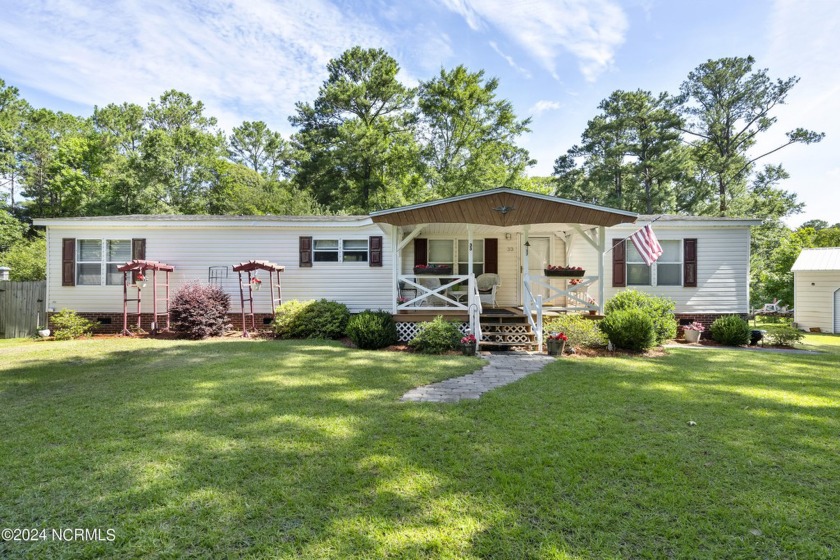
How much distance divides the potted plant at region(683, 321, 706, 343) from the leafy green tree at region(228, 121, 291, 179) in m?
29.5

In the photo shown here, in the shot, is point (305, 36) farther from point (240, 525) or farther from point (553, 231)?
point (240, 525)

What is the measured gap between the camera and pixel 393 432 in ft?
12.1

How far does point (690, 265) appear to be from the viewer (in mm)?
11148

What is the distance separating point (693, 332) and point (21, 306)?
781 inches

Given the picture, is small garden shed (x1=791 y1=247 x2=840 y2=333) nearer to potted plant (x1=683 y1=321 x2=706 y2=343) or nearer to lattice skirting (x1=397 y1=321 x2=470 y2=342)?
potted plant (x1=683 y1=321 x2=706 y2=343)

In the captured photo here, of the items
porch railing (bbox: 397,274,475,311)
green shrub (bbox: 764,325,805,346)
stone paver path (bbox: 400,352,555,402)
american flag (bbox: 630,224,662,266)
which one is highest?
american flag (bbox: 630,224,662,266)

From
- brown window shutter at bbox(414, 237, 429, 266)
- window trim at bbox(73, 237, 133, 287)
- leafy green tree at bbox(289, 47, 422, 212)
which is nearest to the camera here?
window trim at bbox(73, 237, 133, 287)

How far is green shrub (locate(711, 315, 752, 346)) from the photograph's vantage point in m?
9.75

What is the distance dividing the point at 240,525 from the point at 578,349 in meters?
7.63

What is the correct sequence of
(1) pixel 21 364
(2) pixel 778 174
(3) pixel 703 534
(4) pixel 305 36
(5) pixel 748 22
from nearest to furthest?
(3) pixel 703 534
(1) pixel 21 364
(5) pixel 748 22
(4) pixel 305 36
(2) pixel 778 174

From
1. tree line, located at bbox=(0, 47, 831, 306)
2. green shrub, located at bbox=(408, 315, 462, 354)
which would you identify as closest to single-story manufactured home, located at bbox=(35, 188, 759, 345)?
green shrub, located at bbox=(408, 315, 462, 354)

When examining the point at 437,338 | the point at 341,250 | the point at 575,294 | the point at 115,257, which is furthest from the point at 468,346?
the point at 115,257

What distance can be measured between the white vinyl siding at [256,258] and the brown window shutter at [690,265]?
28.9 feet

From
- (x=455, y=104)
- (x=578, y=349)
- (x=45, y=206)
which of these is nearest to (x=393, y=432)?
(x=578, y=349)
